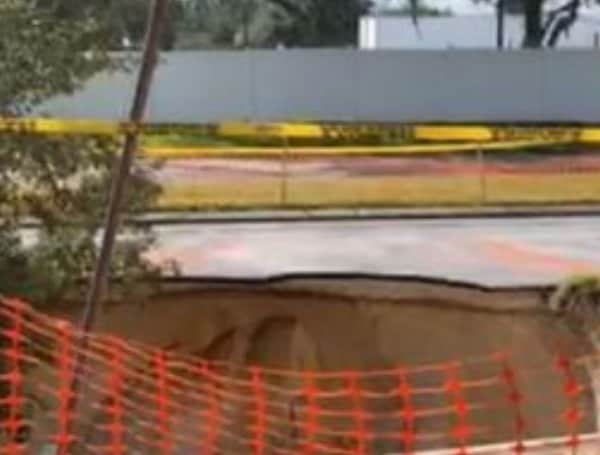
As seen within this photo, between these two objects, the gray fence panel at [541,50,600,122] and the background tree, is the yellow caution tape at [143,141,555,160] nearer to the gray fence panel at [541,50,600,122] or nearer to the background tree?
the gray fence panel at [541,50,600,122]

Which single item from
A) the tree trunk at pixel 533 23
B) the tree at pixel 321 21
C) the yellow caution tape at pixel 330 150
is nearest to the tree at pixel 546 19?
the tree trunk at pixel 533 23

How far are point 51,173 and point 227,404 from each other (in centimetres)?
215

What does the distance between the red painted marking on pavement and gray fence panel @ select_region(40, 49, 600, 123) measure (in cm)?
1876

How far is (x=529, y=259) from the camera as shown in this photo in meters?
19.5

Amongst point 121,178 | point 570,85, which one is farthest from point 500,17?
point 121,178

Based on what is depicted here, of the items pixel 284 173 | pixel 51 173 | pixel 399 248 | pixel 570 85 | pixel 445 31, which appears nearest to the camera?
pixel 51 173

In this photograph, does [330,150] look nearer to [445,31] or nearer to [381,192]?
[381,192]

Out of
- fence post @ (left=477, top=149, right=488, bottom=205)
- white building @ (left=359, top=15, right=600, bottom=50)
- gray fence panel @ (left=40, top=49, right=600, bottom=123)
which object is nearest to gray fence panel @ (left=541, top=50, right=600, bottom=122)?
gray fence panel @ (left=40, top=49, right=600, bottom=123)

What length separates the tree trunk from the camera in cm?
4734

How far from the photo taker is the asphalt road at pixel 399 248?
1797 cm

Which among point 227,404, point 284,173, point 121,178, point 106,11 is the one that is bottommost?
point 227,404

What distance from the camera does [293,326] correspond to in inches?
608

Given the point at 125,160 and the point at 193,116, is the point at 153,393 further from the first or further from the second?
the point at 193,116

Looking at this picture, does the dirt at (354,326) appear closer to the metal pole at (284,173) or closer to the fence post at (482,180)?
the metal pole at (284,173)
